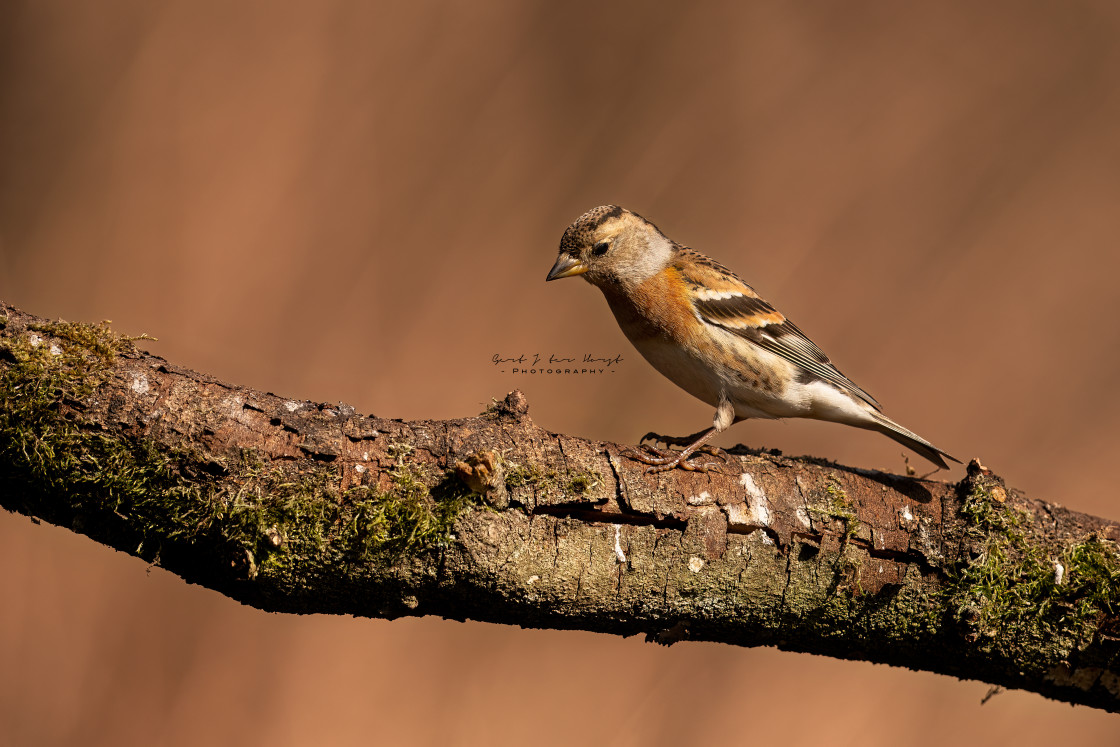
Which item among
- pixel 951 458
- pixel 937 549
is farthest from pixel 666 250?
pixel 937 549

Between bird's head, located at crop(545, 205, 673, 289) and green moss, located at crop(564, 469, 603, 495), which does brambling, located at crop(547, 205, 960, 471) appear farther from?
green moss, located at crop(564, 469, 603, 495)

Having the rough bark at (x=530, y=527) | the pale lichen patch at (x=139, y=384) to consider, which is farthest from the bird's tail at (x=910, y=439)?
the pale lichen patch at (x=139, y=384)

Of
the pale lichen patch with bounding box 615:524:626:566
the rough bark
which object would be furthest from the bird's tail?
the pale lichen patch with bounding box 615:524:626:566

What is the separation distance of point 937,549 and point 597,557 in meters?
1.28

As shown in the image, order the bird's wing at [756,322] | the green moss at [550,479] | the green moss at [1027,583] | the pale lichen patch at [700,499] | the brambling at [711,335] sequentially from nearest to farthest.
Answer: the green moss at [550,479], the pale lichen patch at [700,499], the green moss at [1027,583], the brambling at [711,335], the bird's wing at [756,322]

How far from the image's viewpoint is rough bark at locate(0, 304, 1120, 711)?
7.06ft

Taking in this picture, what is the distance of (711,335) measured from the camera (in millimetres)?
4012

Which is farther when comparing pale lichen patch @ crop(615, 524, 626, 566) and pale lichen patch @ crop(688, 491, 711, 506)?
pale lichen patch @ crop(688, 491, 711, 506)

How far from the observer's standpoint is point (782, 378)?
405 centimetres

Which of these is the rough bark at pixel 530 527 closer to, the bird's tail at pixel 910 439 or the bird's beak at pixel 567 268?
the bird's tail at pixel 910 439

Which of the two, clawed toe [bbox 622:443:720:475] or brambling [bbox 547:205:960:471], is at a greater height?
brambling [bbox 547:205:960:471]

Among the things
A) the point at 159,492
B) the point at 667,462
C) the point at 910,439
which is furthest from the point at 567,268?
the point at 159,492

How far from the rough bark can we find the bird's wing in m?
1.25

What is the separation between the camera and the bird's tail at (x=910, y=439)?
12.6 feet
